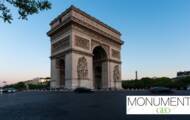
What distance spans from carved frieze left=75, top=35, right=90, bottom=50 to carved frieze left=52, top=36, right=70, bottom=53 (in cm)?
210

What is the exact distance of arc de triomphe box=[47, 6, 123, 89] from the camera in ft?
220

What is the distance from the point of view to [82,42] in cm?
7000

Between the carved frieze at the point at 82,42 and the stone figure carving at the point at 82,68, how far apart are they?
3.13m

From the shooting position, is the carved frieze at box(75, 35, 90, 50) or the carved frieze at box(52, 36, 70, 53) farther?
the carved frieze at box(52, 36, 70, 53)

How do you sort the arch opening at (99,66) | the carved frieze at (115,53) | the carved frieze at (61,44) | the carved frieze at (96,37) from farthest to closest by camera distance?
the carved frieze at (115,53) < the arch opening at (99,66) < the carved frieze at (96,37) < the carved frieze at (61,44)

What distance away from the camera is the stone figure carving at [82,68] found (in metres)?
68.1

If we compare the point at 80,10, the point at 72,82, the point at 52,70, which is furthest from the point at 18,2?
the point at 52,70

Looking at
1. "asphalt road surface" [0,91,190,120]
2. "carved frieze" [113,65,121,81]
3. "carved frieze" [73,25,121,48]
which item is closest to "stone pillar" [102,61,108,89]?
"carved frieze" [113,65,121,81]

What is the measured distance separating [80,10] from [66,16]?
3.81 meters

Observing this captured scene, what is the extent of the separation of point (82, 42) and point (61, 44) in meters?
6.14

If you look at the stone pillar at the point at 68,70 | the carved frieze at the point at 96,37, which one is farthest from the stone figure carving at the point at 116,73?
the stone pillar at the point at 68,70

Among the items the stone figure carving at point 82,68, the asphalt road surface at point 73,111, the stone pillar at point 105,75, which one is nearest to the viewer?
the asphalt road surface at point 73,111

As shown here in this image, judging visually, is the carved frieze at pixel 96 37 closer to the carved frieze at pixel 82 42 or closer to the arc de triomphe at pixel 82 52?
the arc de triomphe at pixel 82 52

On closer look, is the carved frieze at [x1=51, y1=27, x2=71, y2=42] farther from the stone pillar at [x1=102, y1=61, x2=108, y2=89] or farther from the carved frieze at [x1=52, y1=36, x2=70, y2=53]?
the stone pillar at [x1=102, y1=61, x2=108, y2=89]
